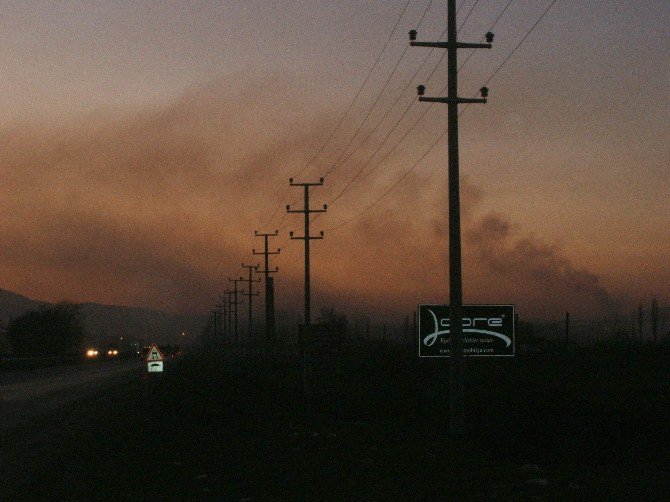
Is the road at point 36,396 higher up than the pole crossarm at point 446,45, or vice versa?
the pole crossarm at point 446,45

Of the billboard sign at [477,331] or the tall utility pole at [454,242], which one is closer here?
the tall utility pole at [454,242]

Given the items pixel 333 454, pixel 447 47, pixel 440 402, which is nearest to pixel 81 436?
pixel 333 454

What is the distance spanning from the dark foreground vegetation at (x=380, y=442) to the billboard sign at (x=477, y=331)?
1.01 metres

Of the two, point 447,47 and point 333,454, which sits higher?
point 447,47

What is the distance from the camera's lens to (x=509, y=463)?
1638 centimetres

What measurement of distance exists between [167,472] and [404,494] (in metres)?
4.92

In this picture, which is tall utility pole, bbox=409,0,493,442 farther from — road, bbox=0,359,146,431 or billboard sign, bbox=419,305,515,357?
billboard sign, bbox=419,305,515,357

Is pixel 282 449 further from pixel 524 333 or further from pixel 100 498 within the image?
pixel 524 333

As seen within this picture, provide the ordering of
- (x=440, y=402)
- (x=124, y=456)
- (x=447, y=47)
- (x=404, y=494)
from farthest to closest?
(x=440, y=402) → (x=447, y=47) → (x=124, y=456) → (x=404, y=494)

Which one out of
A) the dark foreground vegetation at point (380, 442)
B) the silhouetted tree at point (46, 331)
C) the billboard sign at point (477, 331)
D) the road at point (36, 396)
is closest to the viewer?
the dark foreground vegetation at point (380, 442)

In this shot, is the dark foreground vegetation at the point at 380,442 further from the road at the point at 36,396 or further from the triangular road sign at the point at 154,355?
the triangular road sign at the point at 154,355

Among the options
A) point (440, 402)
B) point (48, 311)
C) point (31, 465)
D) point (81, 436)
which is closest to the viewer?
point (31, 465)

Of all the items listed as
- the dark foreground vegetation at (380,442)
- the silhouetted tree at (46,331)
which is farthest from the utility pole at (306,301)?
the silhouetted tree at (46,331)

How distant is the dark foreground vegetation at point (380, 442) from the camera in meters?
14.4
